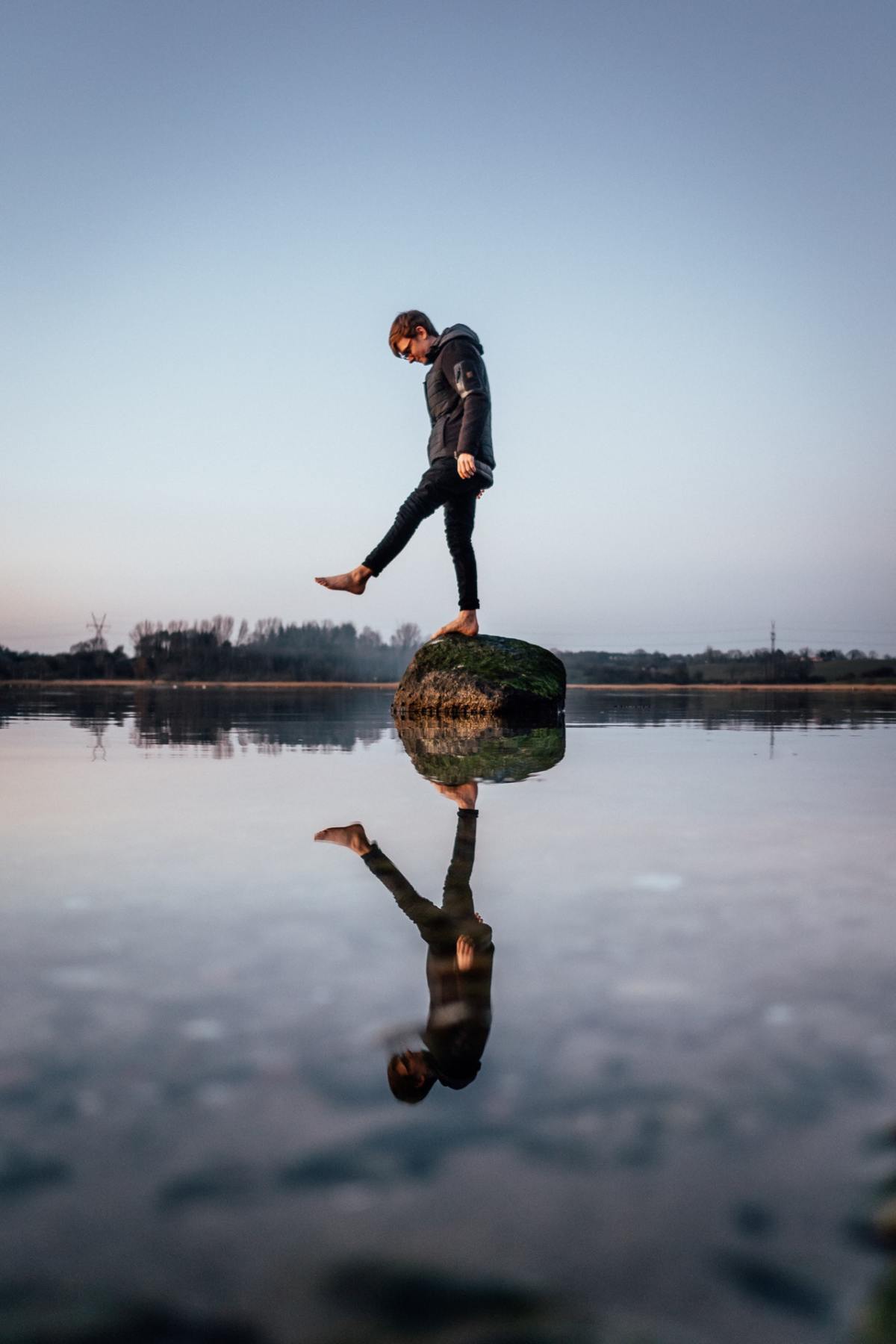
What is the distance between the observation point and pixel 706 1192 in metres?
0.51

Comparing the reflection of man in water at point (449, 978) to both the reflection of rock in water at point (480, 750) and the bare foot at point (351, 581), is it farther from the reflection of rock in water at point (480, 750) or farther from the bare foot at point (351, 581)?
the bare foot at point (351, 581)

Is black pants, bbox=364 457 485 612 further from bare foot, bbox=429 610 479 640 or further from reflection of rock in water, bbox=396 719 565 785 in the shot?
reflection of rock in water, bbox=396 719 565 785

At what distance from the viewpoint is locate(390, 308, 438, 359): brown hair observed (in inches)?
222

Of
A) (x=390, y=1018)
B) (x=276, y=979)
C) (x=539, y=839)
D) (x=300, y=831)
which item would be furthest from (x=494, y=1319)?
(x=300, y=831)

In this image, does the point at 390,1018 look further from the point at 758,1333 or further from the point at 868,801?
the point at 868,801

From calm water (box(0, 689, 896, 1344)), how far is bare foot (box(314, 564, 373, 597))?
3.89 meters

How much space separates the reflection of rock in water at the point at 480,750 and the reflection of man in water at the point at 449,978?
113 cm

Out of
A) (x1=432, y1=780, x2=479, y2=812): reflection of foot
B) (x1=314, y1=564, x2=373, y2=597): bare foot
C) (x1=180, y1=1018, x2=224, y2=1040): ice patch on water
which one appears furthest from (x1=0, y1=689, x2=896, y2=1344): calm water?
(x1=314, y1=564, x2=373, y2=597): bare foot

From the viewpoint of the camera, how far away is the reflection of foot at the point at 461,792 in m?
2.10

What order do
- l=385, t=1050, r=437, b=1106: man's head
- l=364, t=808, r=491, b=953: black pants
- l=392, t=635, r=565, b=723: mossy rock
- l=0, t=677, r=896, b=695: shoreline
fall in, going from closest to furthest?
l=385, t=1050, r=437, b=1106: man's head → l=364, t=808, r=491, b=953: black pants → l=392, t=635, r=565, b=723: mossy rock → l=0, t=677, r=896, b=695: shoreline

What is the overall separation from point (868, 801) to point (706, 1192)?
1.84m

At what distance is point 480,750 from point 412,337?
3.19 m

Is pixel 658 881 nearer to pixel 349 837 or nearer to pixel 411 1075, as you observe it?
pixel 349 837

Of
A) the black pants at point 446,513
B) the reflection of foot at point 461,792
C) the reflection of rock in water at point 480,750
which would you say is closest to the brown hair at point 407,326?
the black pants at point 446,513
